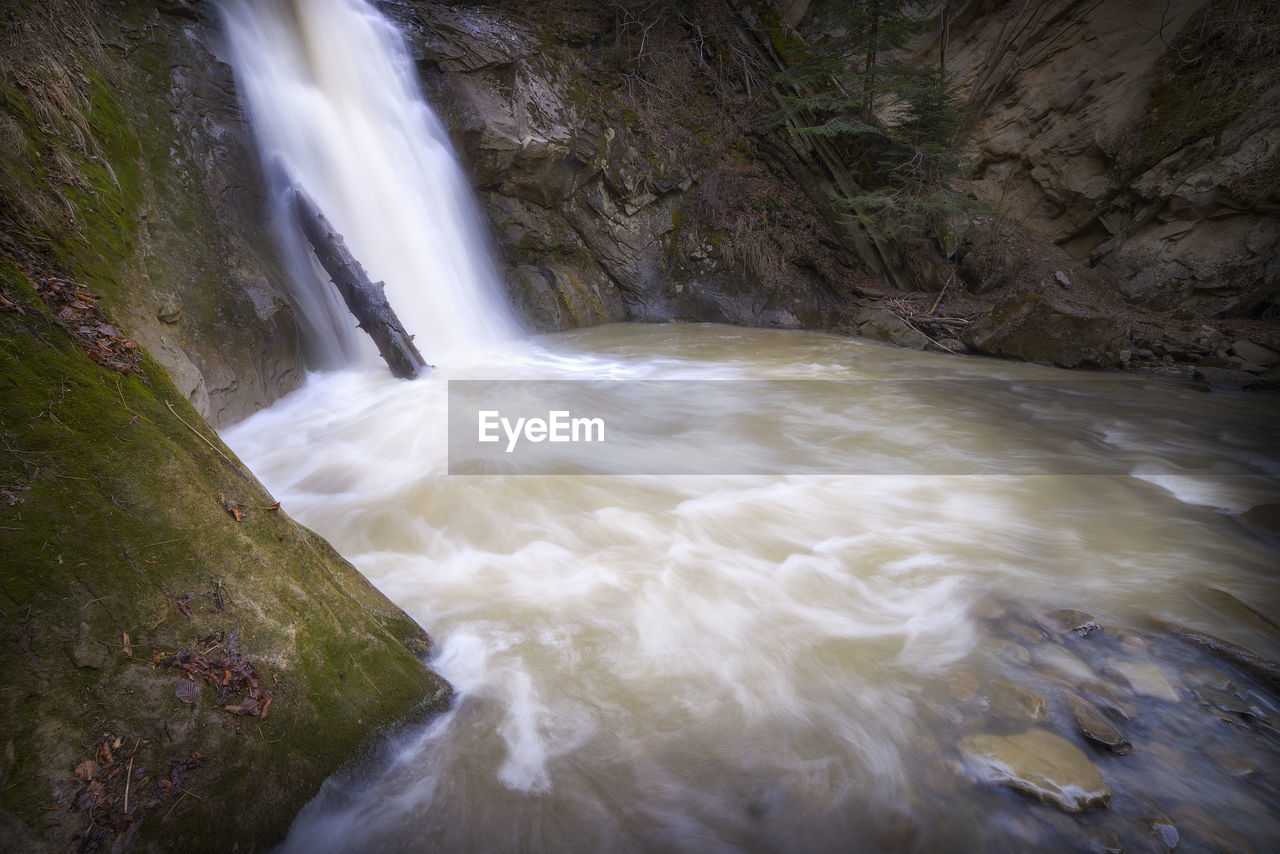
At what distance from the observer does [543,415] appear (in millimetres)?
5758

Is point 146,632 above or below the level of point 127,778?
above

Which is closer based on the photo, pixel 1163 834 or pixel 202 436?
pixel 1163 834

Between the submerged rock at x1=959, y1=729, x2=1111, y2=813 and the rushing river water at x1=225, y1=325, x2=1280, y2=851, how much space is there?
5cm

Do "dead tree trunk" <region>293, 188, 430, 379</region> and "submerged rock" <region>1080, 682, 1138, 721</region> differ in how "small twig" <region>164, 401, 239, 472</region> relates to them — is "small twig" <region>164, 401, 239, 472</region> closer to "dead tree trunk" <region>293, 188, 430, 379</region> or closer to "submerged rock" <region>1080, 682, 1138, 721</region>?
"submerged rock" <region>1080, 682, 1138, 721</region>

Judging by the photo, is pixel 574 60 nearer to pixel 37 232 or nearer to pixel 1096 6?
pixel 37 232

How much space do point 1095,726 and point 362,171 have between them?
9.15 meters

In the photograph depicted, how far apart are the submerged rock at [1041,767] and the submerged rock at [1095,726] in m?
0.10

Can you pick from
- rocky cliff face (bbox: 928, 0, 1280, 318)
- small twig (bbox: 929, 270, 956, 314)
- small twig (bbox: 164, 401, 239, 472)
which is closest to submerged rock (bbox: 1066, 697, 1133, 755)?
small twig (bbox: 164, 401, 239, 472)

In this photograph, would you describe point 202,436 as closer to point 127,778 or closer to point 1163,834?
point 127,778

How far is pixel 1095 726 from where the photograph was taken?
2.12 metres

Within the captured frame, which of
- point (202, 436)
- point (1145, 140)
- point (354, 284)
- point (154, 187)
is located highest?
point (1145, 140)

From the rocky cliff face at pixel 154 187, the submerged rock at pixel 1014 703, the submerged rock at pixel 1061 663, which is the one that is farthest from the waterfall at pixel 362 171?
the submerged rock at pixel 1061 663

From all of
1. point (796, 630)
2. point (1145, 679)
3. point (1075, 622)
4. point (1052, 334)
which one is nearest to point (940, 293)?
point (1052, 334)

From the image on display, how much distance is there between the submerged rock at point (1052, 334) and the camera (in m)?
7.85
